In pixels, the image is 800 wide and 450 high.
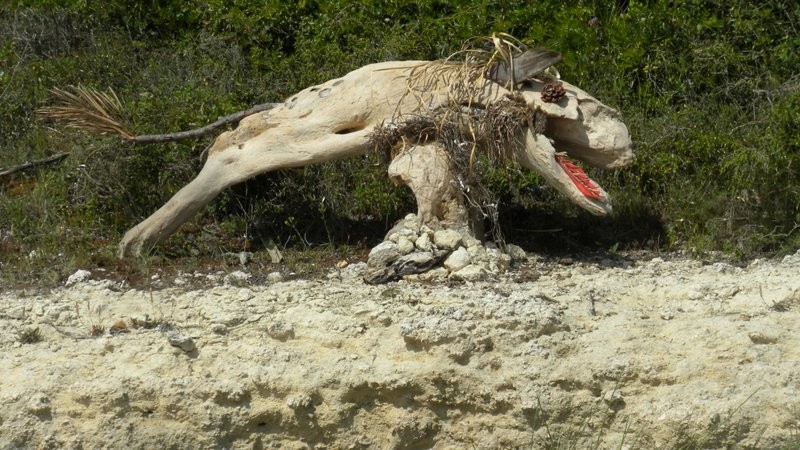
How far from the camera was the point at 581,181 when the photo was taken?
21.1 feet

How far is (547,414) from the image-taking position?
219 inches

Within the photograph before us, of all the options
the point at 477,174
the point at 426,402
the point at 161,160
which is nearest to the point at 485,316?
the point at 426,402

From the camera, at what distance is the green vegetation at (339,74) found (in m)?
7.07

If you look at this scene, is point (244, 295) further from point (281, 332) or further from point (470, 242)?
point (470, 242)

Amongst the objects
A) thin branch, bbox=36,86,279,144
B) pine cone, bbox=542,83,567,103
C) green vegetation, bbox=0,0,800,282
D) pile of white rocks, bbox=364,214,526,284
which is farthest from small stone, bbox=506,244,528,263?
thin branch, bbox=36,86,279,144

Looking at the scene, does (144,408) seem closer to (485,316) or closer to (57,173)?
(485,316)

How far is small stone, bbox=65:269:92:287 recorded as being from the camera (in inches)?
257

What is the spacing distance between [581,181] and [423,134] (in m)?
0.83

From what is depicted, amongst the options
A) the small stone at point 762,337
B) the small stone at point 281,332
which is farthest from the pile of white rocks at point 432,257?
the small stone at point 762,337

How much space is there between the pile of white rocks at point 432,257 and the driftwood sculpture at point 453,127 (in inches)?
4.9

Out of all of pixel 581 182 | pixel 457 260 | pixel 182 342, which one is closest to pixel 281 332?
pixel 182 342

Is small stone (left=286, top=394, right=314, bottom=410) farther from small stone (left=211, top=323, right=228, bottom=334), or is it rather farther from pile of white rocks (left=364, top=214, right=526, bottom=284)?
pile of white rocks (left=364, top=214, right=526, bottom=284)

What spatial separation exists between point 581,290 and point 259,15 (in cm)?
368

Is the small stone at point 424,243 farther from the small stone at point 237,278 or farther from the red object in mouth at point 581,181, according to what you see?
the small stone at point 237,278
